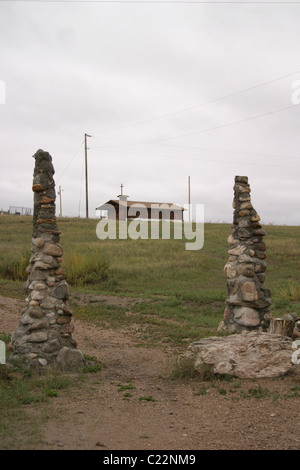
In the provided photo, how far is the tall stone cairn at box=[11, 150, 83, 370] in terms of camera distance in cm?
700

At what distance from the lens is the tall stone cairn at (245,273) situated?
9.21m

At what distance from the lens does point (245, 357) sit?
270 inches

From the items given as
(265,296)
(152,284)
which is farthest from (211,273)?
(265,296)

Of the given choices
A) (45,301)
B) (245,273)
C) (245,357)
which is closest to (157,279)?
(245,273)

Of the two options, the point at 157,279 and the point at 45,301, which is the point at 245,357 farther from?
the point at 157,279

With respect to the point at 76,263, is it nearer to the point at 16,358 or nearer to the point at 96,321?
the point at 96,321

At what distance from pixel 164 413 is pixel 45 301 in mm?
2754

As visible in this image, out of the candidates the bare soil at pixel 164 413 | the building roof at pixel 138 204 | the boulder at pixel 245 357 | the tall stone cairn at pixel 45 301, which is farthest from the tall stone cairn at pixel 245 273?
the building roof at pixel 138 204

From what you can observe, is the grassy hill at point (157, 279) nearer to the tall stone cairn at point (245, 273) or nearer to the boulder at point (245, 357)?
the tall stone cairn at point (245, 273)

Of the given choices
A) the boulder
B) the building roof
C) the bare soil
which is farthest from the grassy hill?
the building roof

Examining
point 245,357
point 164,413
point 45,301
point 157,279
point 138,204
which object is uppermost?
point 138,204

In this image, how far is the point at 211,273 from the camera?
63.5 ft

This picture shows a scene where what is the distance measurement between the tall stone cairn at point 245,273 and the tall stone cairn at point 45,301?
139 inches
